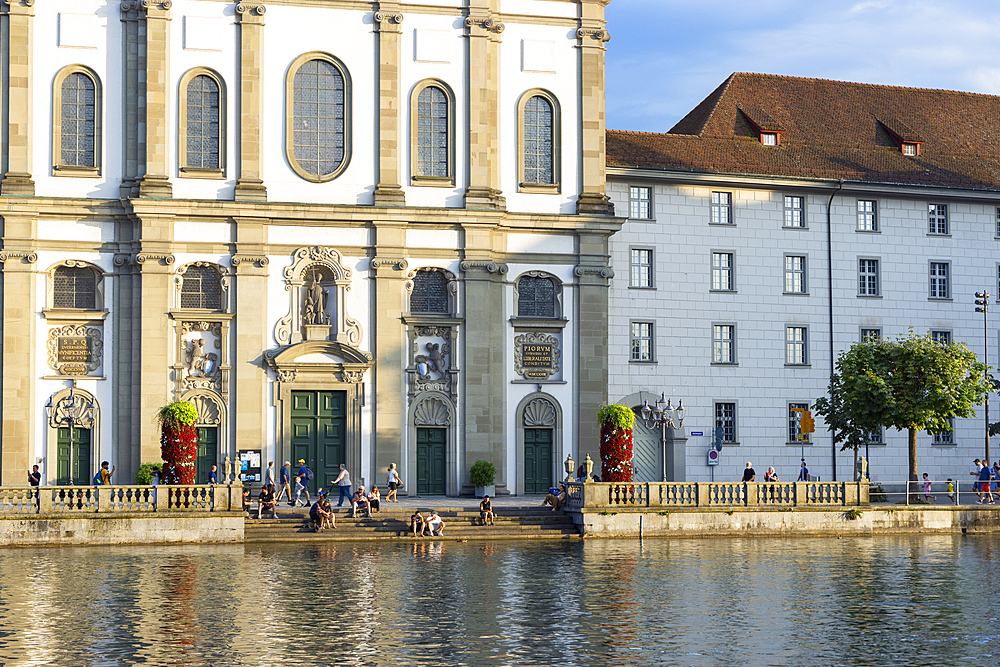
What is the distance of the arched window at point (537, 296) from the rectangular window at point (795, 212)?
35.9 feet

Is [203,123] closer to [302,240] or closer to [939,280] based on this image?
[302,240]

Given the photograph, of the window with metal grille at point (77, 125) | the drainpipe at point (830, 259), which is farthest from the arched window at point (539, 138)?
the window with metal grille at point (77, 125)

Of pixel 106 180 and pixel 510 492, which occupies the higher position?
pixel 106 180

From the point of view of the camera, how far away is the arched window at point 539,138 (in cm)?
4884

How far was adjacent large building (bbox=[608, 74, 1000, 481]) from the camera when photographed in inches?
1982

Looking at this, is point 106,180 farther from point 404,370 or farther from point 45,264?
point 404,370

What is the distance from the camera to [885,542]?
117 ft

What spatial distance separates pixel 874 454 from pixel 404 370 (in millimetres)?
19935

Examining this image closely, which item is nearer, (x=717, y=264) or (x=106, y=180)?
(x=106, y=180)

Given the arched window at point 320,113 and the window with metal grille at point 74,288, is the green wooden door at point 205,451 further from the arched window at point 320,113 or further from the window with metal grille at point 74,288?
the arched window at point 320,113

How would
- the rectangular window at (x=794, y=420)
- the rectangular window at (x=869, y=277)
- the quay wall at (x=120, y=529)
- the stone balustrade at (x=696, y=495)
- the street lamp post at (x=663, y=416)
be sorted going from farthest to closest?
the rectangular window at (x=869, y=277) < the rectangular window at (x=794, y=420) < the street lamp post at (x=663, y=416) < the stone balustrade at (x=696, y=495) < the quay wall at (x=120, y=529)

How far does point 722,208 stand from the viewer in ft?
170

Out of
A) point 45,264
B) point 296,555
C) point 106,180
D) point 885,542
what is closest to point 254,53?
point 106,180

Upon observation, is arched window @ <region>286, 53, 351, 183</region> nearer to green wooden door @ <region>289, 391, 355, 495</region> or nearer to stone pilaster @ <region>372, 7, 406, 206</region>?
stone pilaster @ <region>372, 7, 406, 206</region>
